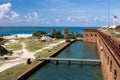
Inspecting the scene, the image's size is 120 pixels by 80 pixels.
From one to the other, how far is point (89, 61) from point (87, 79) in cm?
1008

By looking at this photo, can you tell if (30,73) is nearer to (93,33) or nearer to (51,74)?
(51,74)

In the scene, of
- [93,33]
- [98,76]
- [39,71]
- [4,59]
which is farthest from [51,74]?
[93,33]

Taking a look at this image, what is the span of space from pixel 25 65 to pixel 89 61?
40.6 ft

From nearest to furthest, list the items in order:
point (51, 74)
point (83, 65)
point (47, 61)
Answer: point (51, 74), point (83, 65), point (47, 61)

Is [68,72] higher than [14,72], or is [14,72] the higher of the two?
[14,72]

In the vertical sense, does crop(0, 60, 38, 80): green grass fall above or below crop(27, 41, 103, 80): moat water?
above

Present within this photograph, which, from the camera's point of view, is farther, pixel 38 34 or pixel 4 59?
pixel 38 34

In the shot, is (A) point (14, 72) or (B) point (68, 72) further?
(B) point (68, 72)

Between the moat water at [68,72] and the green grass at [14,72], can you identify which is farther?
the moat water at [68,72]

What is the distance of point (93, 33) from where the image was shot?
92812 mm

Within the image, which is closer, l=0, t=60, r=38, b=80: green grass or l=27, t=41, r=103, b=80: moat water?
l=0, t=60, r=38, b=80: green grass

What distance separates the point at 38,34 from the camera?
10406cm

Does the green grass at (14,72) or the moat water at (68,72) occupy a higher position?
the green grass at (14,72)

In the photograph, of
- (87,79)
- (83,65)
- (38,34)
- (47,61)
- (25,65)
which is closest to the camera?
(87,79)
